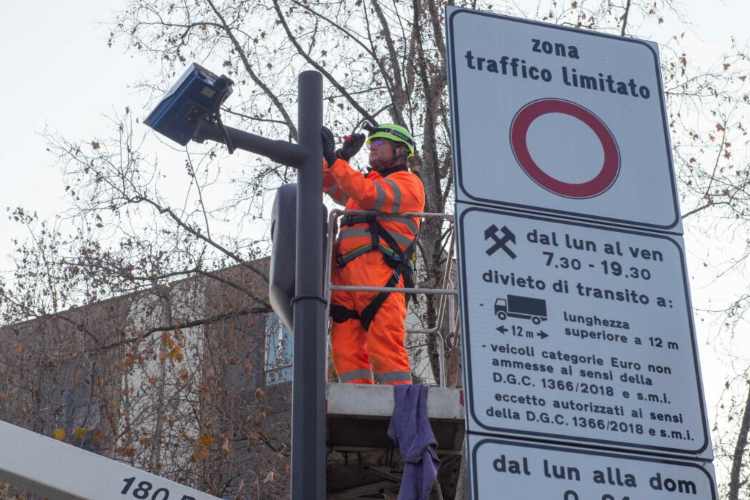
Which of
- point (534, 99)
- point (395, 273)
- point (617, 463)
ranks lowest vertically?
point (617, 463)

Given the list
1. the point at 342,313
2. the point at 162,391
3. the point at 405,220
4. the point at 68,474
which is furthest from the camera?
the point at 162,391

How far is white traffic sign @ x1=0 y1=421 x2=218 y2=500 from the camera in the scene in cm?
710

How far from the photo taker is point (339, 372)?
298 inches

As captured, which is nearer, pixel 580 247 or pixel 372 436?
pixel 580 247

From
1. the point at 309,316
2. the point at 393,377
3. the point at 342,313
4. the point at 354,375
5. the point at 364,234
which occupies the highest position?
the point at 364,234

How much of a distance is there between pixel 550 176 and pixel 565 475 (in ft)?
2.78

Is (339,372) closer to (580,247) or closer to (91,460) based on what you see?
(91,460)

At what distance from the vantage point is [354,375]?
24.7 feet

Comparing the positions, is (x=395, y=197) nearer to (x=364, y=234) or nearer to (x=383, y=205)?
(x=383, y=205)

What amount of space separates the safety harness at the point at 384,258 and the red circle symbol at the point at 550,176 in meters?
4.06

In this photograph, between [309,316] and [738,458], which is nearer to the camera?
[309,316]

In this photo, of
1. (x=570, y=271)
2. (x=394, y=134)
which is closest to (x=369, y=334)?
(x=394, y=134)

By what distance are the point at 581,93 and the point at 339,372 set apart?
172 inches

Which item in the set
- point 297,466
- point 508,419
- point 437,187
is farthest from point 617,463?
point 437,187
